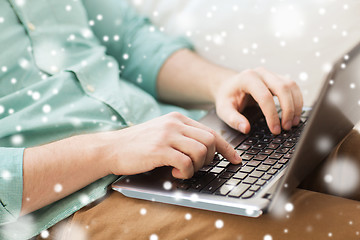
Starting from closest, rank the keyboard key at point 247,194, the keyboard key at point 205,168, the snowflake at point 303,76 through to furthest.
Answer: the keyboard key at point 247,194, the keyboard key at point 205,168, the snowflake at point 303,76

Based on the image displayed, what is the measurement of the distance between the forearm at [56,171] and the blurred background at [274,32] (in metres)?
0.54

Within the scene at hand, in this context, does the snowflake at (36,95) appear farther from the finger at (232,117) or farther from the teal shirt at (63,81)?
the finger at (232,117)

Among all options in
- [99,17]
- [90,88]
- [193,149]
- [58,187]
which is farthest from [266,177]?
[99,17]

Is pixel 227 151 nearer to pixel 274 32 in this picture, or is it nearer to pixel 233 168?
pixel 233 168

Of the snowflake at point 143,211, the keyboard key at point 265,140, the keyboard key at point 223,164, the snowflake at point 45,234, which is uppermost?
the keyboard key at point 265,140

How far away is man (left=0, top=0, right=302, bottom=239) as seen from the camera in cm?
69

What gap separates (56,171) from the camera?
699 millimetres

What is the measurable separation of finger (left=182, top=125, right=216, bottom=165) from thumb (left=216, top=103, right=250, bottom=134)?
0.48 ft

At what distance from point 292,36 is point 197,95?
0.28 m

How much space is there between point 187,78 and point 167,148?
1.57 feet

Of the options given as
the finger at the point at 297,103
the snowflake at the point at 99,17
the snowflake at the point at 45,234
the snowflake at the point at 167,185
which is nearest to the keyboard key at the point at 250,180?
the snowflake at the point at 167,185

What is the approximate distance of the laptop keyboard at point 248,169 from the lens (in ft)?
2.05

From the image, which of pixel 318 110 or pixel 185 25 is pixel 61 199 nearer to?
pixel 318 110

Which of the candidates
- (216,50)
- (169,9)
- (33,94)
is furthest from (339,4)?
(33,94)
